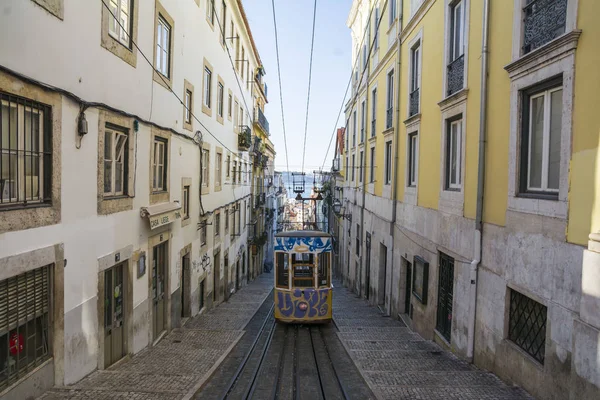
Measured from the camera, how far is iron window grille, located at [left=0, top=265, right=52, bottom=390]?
17.4 ft

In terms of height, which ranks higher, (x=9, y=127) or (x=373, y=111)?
Result: (x=373, y=111)

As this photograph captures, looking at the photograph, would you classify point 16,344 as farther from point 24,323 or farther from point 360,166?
point 360,166

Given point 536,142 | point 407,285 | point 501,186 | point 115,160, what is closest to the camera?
point 536,142

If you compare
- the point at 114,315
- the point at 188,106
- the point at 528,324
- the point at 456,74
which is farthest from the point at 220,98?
the point at 528,324

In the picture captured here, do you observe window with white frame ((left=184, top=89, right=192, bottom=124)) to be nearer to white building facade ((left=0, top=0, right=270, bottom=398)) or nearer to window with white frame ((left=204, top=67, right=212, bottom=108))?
white building facade ((left=0, top=0, right=270, bottom=398))

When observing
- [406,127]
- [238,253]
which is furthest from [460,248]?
[238,253]

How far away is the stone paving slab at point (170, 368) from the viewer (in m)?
6.55

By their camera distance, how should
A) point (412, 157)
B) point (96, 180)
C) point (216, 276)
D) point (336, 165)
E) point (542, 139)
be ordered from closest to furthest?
point (542, 139) < point (96, 180) < point (412, 157) < point (216, 276) < point (336, 165)

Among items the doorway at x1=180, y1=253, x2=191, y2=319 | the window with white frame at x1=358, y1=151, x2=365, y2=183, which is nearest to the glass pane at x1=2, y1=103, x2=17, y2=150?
the doorway at x1=180, y1=253, x2=191, y2=319

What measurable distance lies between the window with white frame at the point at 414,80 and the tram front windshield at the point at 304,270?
5244mm

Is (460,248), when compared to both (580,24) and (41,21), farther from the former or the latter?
(41,21)

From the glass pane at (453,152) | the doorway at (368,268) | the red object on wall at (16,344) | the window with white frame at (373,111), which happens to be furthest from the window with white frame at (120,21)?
the doorway at (368,268)

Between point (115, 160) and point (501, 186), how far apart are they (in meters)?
6.92

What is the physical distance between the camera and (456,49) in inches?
407
